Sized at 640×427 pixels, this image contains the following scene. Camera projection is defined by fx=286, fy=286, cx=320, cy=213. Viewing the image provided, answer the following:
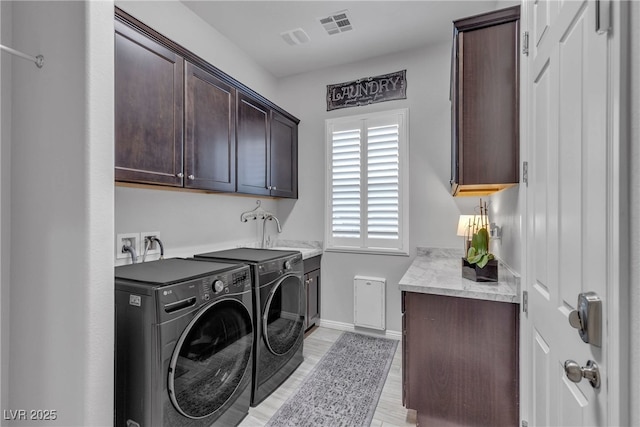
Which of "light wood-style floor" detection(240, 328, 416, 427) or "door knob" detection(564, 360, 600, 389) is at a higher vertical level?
"door knob" detection(564, 360, 600, 389)

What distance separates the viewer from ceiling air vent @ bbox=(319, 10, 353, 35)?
7.83 ft

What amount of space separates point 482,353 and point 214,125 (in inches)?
88.0

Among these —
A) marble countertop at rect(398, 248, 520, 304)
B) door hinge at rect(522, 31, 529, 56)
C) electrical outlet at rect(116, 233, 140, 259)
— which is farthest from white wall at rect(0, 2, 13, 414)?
door hinge at rect(522, 31, 529, 56)

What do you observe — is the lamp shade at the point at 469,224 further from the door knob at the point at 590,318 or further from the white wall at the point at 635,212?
the white wall at the point at 635,212

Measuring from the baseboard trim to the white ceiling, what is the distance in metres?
2.87

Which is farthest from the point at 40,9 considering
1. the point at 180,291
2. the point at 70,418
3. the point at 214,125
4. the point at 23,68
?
the point at 70,418

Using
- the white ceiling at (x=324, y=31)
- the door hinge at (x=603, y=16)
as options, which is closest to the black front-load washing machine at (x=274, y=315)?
the door hinge at (x=603, y=16)

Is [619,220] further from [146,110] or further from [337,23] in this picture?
[337,23]

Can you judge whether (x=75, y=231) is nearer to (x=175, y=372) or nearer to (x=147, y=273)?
(x=147, y=273)

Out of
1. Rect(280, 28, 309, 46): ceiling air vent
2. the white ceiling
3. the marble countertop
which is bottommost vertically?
the marble countertop

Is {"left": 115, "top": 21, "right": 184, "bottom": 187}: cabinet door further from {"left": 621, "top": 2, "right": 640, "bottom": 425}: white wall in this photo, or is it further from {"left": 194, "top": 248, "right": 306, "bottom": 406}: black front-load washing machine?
{"left": 621, "top": 2, "right": 640, "bottom": 425}: white wall

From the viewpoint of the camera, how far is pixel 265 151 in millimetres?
2750

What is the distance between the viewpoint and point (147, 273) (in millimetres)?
1467

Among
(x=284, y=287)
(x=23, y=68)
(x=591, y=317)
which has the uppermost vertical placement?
(x=23, y=68)
